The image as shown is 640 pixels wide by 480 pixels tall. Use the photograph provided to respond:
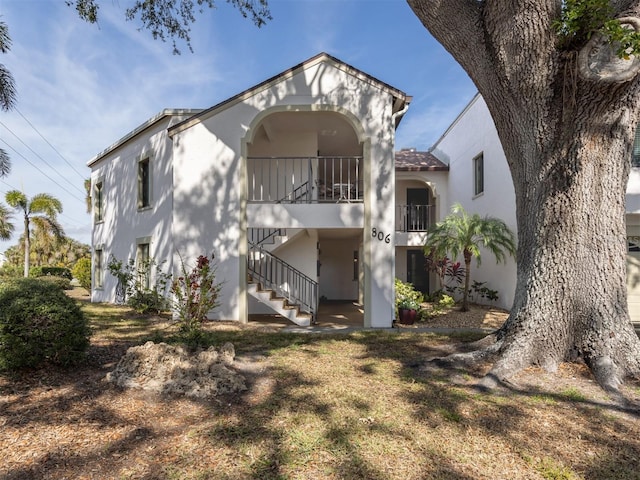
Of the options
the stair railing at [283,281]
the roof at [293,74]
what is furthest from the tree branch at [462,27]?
the stair railing at [283,281]

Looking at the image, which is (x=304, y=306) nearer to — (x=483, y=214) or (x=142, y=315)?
(x=142, y=315)

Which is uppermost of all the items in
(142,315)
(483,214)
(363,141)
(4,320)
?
(363,141)

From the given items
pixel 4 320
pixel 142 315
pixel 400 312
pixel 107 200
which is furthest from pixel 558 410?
pixel 107 200

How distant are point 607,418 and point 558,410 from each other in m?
0.44

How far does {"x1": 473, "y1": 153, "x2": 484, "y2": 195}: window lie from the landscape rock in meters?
12.2

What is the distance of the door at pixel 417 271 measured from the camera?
16.4m

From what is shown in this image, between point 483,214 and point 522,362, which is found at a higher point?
point 483,214

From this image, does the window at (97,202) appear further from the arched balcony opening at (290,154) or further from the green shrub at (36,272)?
the green shrub at (36,272)

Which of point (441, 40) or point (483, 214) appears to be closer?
point (441, 40)

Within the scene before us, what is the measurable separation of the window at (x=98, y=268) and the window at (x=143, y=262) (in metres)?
3.74

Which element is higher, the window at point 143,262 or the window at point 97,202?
the window at point 97,202

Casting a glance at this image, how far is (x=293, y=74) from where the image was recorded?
9.77 meters

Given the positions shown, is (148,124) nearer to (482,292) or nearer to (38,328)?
(38,328)

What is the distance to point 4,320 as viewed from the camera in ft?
15.2
